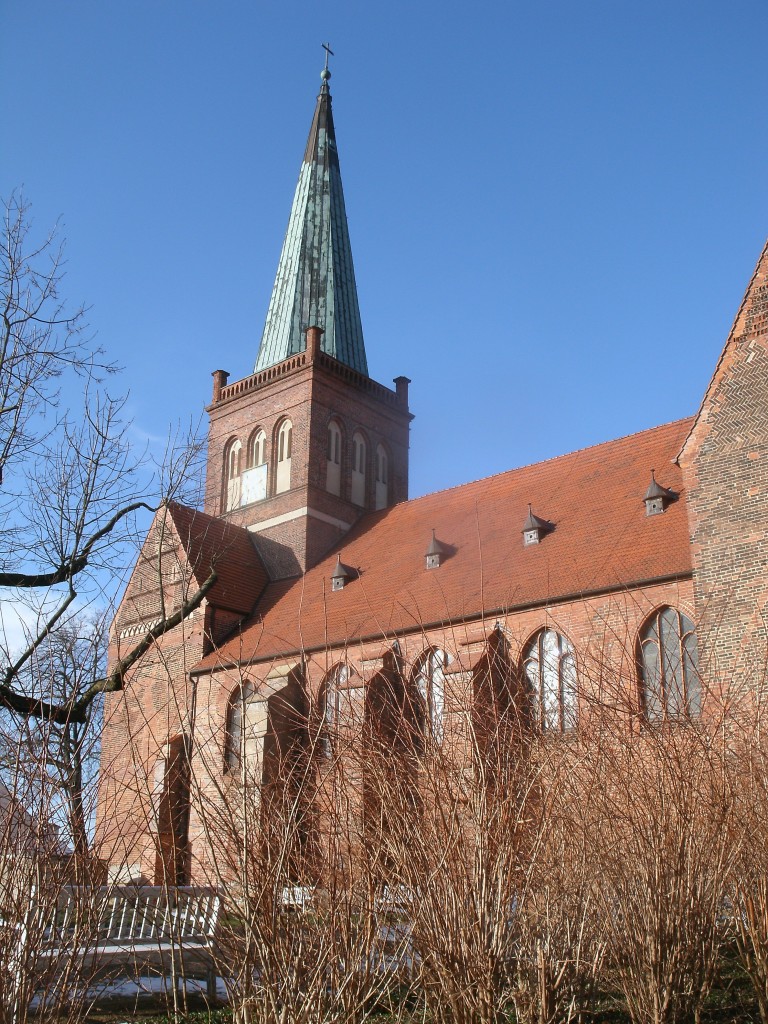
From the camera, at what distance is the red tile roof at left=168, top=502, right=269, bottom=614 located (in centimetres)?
2450

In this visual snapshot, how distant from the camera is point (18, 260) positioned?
10.4 meters

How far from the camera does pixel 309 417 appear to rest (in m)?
27.9

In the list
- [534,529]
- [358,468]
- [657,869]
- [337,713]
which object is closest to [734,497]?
[534,529]

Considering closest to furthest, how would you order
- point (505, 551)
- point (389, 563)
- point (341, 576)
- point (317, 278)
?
point (505, 551)
point (389, 563)
point (341, 576)
point (317, 278)

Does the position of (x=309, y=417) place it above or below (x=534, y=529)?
above

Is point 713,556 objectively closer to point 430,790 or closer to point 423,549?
point 423,549

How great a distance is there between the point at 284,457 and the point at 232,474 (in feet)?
7.00

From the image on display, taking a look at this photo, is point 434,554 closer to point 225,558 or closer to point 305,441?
point 225,558

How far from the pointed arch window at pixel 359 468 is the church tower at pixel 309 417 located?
0.10ft

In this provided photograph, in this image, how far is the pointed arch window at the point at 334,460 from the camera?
2788 cm

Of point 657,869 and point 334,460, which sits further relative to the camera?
point 334,460

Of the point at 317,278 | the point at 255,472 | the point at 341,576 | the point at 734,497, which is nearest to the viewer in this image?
the point at 734,497

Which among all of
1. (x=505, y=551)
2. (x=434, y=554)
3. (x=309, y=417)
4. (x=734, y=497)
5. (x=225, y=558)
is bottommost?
(x=734, y=497)

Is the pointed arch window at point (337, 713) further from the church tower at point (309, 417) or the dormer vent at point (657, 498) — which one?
the church tower at point (309, 417)
